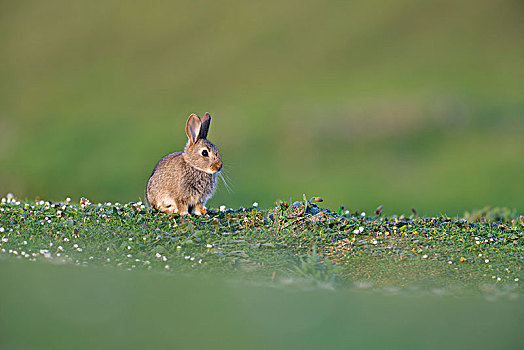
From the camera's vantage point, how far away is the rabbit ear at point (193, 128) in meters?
8.64

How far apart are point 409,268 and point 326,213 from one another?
196 cm

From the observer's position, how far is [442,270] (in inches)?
306

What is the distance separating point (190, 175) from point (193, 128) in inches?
27.9

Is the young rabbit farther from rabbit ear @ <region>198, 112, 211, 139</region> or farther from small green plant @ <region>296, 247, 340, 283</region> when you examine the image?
small green plant @ <region>296, 247, 340, 283</region>

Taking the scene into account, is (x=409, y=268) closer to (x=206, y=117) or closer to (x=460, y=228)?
(x=460, y=228)

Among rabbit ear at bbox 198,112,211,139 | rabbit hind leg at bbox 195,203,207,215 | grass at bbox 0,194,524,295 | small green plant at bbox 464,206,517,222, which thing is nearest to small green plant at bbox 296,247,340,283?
grass at bbox 0,194,524,295

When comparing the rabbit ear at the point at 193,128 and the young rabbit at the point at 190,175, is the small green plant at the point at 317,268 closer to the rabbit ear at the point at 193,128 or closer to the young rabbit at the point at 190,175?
the young rabbit at the point at 190,175

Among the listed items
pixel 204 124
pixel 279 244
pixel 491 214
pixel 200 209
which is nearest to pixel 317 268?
pixel 279 244

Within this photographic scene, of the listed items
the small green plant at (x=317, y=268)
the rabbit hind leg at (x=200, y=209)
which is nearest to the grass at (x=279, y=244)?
the small green plant at (x=317, y=268)

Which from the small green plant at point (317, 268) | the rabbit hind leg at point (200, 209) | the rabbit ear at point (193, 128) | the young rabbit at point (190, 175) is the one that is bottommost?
the small green plant at point (317, 268)

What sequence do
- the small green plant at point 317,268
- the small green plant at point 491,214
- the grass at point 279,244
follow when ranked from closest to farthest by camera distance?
1. the small green plant at point 317,268
2. the grass at point 279,244
3. the small green plant at point 491,214

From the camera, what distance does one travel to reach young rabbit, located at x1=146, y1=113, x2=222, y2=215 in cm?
882

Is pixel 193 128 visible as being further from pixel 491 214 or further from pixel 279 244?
pixel 491 214

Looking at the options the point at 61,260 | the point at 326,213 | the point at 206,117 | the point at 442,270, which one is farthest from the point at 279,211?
the point at 61,260
